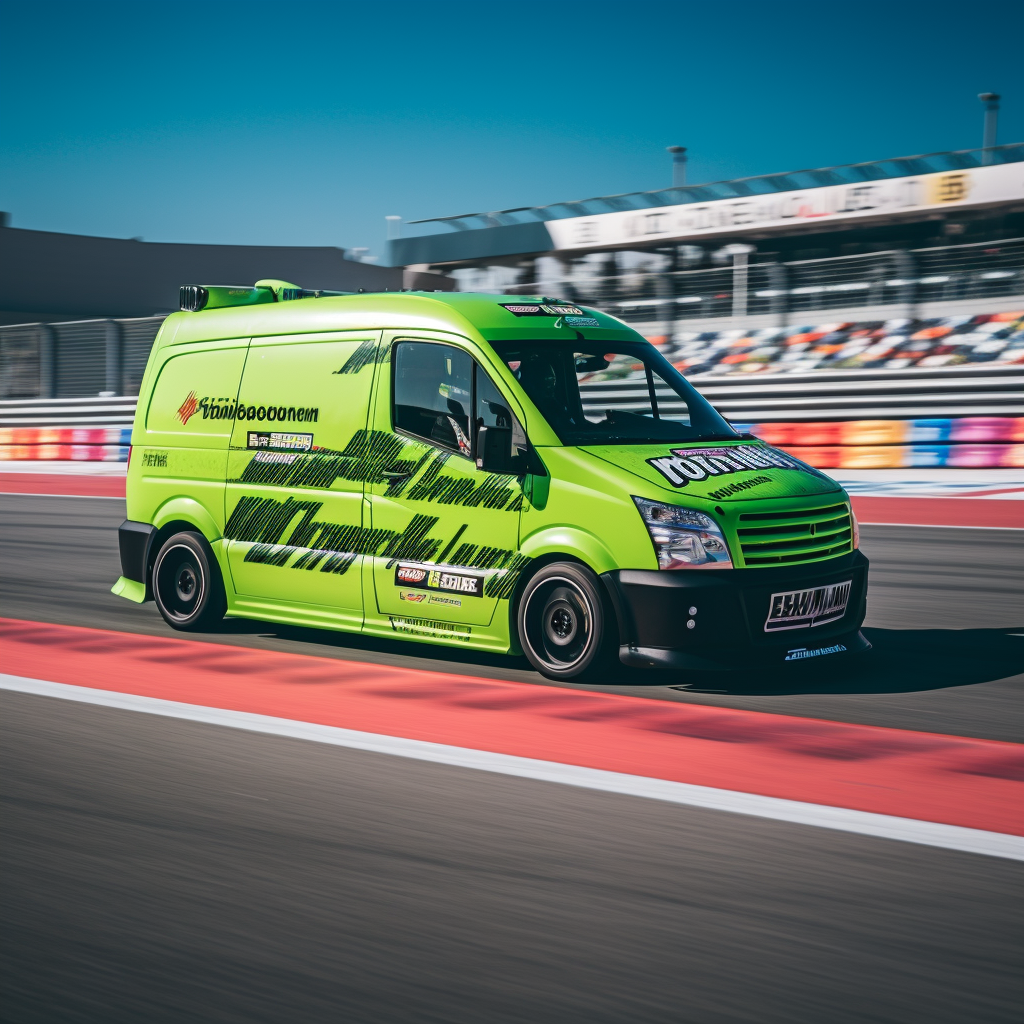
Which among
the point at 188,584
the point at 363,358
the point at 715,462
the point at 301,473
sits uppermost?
the point at 363,358

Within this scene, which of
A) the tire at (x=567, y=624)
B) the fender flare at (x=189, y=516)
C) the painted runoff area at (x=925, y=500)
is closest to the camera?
the tire at (x=567, y=624)

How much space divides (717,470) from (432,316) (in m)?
1.83

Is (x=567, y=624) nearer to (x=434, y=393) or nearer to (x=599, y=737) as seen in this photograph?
(x=599, y=737)

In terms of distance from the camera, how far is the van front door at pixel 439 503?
6.75 meters

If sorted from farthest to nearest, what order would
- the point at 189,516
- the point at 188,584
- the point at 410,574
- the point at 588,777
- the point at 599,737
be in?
the point at 188,584, the point at 189,516, the point at 410,574, the point at 599,737, the point at 588,777

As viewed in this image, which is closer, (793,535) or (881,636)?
(793,535)

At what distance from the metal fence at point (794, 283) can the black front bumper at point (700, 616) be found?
21.2m

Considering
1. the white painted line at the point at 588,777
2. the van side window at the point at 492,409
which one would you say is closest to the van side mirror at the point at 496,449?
the van side window at the point at 492,409

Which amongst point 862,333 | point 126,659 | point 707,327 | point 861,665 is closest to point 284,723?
point 126,659

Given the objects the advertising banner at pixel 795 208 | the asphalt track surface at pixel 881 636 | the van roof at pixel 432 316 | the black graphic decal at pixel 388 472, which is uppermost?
the advertising banner at pixel 795 208

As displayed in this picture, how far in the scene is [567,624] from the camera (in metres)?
6.51

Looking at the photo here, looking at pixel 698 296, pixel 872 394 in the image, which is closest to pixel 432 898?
pixel 872 394

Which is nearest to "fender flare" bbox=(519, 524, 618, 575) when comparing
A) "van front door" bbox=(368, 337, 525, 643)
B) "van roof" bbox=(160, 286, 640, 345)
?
"van front door" bbox=(368, 337, 525, 643)

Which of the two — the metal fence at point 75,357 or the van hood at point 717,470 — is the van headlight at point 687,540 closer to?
the van hood at point 717,470
